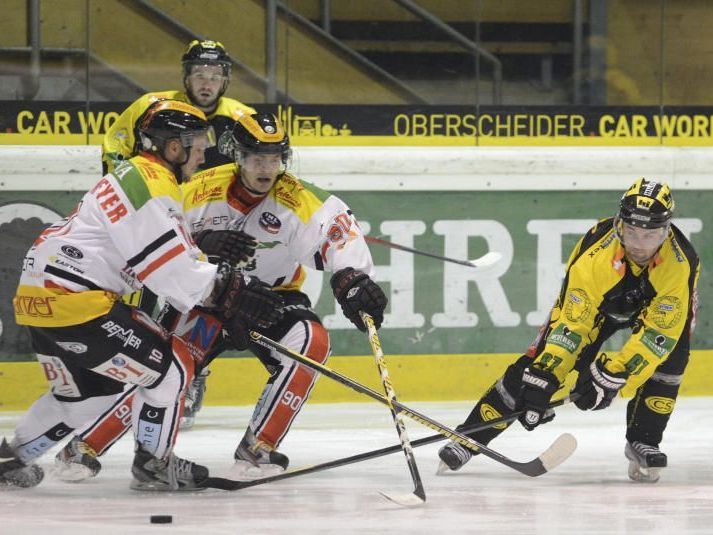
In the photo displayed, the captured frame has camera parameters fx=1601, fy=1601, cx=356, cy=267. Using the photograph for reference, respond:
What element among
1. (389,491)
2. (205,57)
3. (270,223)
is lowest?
(389,491)

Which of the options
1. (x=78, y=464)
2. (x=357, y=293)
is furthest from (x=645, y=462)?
(x=78, y=464)

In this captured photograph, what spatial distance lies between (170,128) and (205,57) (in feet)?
4.65

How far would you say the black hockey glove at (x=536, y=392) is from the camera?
14.8 ft

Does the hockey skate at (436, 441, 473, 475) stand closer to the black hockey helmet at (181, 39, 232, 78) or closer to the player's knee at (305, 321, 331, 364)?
the player's knee at (305, 321, 331, 364)

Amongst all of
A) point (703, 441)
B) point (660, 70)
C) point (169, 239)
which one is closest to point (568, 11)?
point (660, 70)

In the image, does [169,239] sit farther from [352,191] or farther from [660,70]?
[660,70]

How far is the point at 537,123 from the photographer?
258 inches

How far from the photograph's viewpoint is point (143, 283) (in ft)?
13.9

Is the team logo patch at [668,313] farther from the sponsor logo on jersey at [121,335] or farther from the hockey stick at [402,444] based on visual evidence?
the sponsor logo on jersey at [121,335]

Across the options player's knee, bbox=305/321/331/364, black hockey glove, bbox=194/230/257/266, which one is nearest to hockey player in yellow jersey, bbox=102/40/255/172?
black hockey glove, bbox=194/230/257/266

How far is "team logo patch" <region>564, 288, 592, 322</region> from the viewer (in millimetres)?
4543

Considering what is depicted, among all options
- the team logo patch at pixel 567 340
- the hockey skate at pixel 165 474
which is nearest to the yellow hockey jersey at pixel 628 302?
the team logo patch at pixel 567 340

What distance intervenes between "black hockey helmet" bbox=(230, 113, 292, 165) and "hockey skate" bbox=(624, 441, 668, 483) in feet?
4.35

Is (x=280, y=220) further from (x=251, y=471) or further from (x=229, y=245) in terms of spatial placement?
(x=251, y=471)
